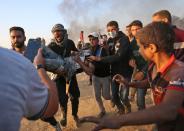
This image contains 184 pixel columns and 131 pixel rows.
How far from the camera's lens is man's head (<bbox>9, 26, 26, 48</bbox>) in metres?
6.61

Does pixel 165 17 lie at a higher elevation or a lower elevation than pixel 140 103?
higher

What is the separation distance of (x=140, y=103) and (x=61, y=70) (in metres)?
1.82

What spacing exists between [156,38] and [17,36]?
14.3 ft

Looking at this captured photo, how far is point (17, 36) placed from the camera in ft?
22.1

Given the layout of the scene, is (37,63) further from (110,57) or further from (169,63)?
(110,57)

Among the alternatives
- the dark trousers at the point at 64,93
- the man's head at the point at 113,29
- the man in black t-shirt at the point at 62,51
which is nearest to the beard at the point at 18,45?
the man in black t-shirt at the point at 62,51

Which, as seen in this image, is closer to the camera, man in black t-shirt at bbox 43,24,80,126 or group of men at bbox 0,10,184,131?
group of men at bbox 0,10,184,131

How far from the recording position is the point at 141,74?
4645mm

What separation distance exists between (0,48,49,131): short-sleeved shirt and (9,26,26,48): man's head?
5.17m

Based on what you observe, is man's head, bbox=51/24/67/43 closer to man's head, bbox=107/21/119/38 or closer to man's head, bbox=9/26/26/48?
man's head, bbox=9/26/26/48

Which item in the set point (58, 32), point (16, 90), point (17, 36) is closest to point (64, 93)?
point (58, 32)

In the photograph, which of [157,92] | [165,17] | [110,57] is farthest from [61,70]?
[157,92]

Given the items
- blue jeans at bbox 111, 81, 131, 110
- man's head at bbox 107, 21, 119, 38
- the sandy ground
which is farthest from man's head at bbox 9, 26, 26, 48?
blue jeans at bbox 111, 81, 131, 110

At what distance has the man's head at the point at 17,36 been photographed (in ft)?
21.7
